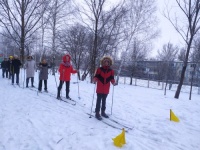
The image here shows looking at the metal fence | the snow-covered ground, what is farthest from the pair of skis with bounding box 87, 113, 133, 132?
the metal fence

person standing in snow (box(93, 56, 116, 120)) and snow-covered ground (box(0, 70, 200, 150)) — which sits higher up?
person standing in snow (box(93, 56, 116, 120))

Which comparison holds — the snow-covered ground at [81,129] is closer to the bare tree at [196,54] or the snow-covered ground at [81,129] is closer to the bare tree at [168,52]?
the bare tree at [196,54]

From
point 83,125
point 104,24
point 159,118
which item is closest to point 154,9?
point 104,24

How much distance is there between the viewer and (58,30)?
80.7ft

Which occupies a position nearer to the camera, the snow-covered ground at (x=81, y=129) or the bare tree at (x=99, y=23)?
the snow-covered ground at (x=81, y=129)

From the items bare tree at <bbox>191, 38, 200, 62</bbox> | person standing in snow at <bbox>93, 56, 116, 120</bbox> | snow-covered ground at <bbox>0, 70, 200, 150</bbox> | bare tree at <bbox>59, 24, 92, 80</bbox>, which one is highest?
bare tree at <bbox>59, 24, 92, 80</bbox>

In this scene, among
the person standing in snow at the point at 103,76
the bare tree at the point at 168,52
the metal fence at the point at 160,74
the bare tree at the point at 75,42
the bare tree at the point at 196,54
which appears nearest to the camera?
the person standing in snow at the point at 103,76

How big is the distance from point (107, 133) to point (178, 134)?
6.15 ft

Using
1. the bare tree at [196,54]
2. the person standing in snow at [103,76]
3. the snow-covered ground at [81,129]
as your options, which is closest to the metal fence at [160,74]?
the bare tree at [196,54]

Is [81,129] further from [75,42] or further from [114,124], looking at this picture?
[75,42]

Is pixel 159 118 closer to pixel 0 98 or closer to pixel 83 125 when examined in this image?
pixel 83 125

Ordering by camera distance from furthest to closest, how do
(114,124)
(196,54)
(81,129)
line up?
1. (196,54)
2. (114,124)
3. (81,129)

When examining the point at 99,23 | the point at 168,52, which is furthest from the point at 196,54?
the point at 168,52

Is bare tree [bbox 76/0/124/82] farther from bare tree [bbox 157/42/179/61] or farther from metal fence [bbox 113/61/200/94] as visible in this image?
bare tree [bbox 157/42/179/61]
